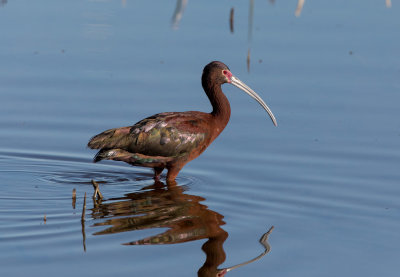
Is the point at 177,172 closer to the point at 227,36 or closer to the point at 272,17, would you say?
the point at 227,36

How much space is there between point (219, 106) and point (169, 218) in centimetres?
201

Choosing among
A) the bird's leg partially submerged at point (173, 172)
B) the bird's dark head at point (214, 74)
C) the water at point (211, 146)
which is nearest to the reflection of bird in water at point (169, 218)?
the water at point (211, 146)

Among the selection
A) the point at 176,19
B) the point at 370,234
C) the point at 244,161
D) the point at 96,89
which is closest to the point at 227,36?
the point at 176,19

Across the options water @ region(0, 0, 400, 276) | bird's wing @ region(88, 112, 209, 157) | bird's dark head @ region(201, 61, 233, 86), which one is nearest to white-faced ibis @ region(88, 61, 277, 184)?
bird's wing @ region(88, 112, 209, 157)

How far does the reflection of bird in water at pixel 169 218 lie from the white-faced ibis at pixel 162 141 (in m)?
0.31

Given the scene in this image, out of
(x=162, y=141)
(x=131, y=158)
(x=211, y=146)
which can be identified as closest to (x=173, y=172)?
(x=162, y=141)

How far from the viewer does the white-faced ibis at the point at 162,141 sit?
10.0 metres

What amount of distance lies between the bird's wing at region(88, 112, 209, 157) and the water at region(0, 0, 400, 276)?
422mm

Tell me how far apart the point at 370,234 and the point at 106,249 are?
2.44 m

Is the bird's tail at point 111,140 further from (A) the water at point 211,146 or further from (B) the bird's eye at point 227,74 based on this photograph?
(B) the bird's eye at point 227,74

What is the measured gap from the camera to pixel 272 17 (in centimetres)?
1638

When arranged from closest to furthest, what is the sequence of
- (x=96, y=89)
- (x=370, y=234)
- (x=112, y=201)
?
(x=370, y=234)
(x=112, y=201)
(x=96, y=89)

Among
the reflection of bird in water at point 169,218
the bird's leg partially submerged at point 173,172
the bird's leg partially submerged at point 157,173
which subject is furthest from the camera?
the bird's leg partially submerged at point 157,173

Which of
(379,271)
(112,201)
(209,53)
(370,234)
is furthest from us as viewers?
(209,53)
